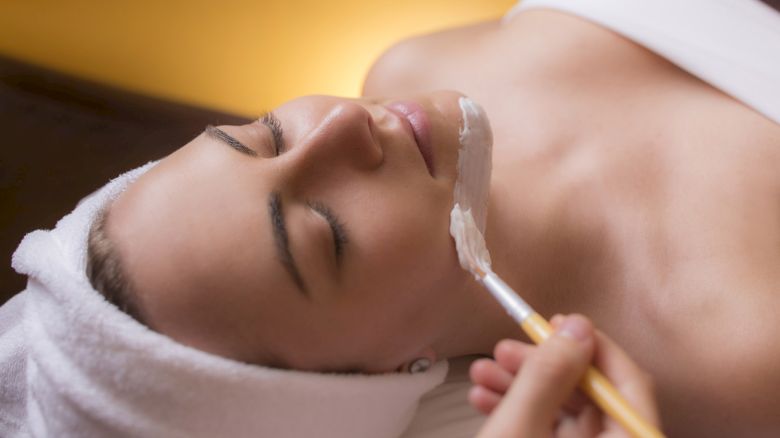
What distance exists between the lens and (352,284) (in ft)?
2.54

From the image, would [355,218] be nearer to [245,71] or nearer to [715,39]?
[715,39]

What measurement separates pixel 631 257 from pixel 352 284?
0.42 meters

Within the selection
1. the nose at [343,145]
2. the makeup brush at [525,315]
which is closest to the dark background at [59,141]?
the nose at [343,145]

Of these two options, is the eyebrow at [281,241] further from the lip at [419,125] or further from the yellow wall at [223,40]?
the yellow wall at [223,40]

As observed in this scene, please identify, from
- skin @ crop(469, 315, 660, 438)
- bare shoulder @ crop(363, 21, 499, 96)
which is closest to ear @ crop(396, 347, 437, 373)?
skin @ crop(469, 315, 660, 438)

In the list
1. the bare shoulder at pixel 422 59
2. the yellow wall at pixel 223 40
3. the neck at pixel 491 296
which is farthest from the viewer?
the yellow wall at pixel 223 40

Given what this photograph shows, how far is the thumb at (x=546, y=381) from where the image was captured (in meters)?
0.55

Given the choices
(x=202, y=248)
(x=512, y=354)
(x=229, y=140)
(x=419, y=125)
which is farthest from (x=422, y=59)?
(x=512, y=354)

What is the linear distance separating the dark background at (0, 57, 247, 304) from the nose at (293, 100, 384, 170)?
2.24 ft

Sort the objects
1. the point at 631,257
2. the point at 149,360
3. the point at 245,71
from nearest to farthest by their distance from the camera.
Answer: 1. the point at 149,360
2. the point at 631,257
3. the point at 245,71

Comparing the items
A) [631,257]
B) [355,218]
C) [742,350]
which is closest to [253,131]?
[355,218]

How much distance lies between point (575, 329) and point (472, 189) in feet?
0.99

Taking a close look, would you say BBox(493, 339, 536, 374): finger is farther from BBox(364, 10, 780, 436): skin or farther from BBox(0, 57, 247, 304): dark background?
BBox(0, 57, 247, 304): dark background

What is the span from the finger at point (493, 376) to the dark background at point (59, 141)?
36.7 inches
